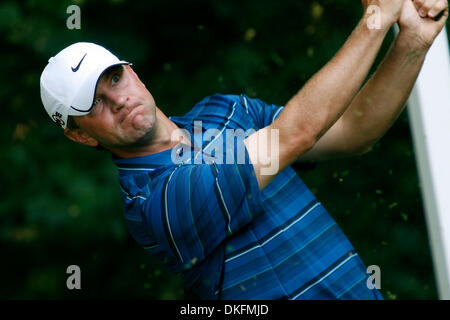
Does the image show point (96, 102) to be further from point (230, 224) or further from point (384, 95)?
point (384, 95)

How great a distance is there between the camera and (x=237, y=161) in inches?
55.8

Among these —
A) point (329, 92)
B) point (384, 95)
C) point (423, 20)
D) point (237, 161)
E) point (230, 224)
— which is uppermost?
point (423, 20)

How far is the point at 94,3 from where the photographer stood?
11.7 feet

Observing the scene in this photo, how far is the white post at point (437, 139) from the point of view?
69.2 inches

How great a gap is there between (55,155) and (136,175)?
2074 millimetres

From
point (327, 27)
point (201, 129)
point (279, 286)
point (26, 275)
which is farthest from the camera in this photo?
point (26, 275)

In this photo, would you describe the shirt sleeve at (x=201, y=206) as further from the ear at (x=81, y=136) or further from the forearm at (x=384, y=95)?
the forearm at (x=384, y=95)

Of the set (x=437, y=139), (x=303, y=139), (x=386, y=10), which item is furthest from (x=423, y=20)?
(x=303, y=139)

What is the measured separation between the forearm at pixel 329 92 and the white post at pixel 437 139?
Result: 46 centimetres

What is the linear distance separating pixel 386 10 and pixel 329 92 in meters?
0.27

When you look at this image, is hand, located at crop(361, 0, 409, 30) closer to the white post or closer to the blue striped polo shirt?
the white post

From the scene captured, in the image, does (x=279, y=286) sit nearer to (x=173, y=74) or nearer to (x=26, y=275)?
(x=173, y=74)

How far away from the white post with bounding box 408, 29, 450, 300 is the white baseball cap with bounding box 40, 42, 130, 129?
0.85 m

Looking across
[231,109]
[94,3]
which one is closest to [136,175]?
[231,109]
